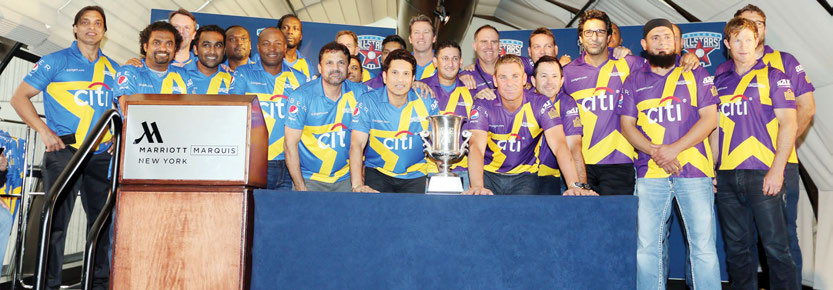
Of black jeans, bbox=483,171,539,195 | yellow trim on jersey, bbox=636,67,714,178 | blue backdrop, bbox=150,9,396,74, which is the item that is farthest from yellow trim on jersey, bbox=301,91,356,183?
blue backdrop, bbox=150,9,396,74

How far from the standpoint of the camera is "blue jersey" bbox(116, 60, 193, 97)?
13.5ft

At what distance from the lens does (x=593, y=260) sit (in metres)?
2.06

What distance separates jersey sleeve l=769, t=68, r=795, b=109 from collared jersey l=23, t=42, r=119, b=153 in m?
4.47

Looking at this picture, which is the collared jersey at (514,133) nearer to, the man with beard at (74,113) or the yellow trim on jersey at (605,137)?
the yellow trim on jersey at (605,137)

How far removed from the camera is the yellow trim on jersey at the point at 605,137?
3.97 meters

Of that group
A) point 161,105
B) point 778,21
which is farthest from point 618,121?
point 161,105

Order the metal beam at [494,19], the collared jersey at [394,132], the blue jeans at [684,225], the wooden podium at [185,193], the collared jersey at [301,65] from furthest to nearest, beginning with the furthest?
the metal beam at [494,19] → the collared jersey at [301,65] → the collared jersey at [394,132] → the blue jeans at [684,225] → the wooden podium at [185,193]

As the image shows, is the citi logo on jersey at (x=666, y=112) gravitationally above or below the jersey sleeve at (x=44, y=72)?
below

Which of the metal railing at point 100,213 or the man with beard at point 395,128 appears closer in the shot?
the metal railing at point 100,213

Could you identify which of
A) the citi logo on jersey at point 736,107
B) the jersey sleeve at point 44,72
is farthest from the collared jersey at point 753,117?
the jersey sleeve at point 44,72

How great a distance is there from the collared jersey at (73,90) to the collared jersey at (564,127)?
9.77 feet

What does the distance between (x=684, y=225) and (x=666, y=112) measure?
28.1 inches

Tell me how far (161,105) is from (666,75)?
9.93 ft

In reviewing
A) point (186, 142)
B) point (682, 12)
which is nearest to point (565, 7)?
point (682, 12)
